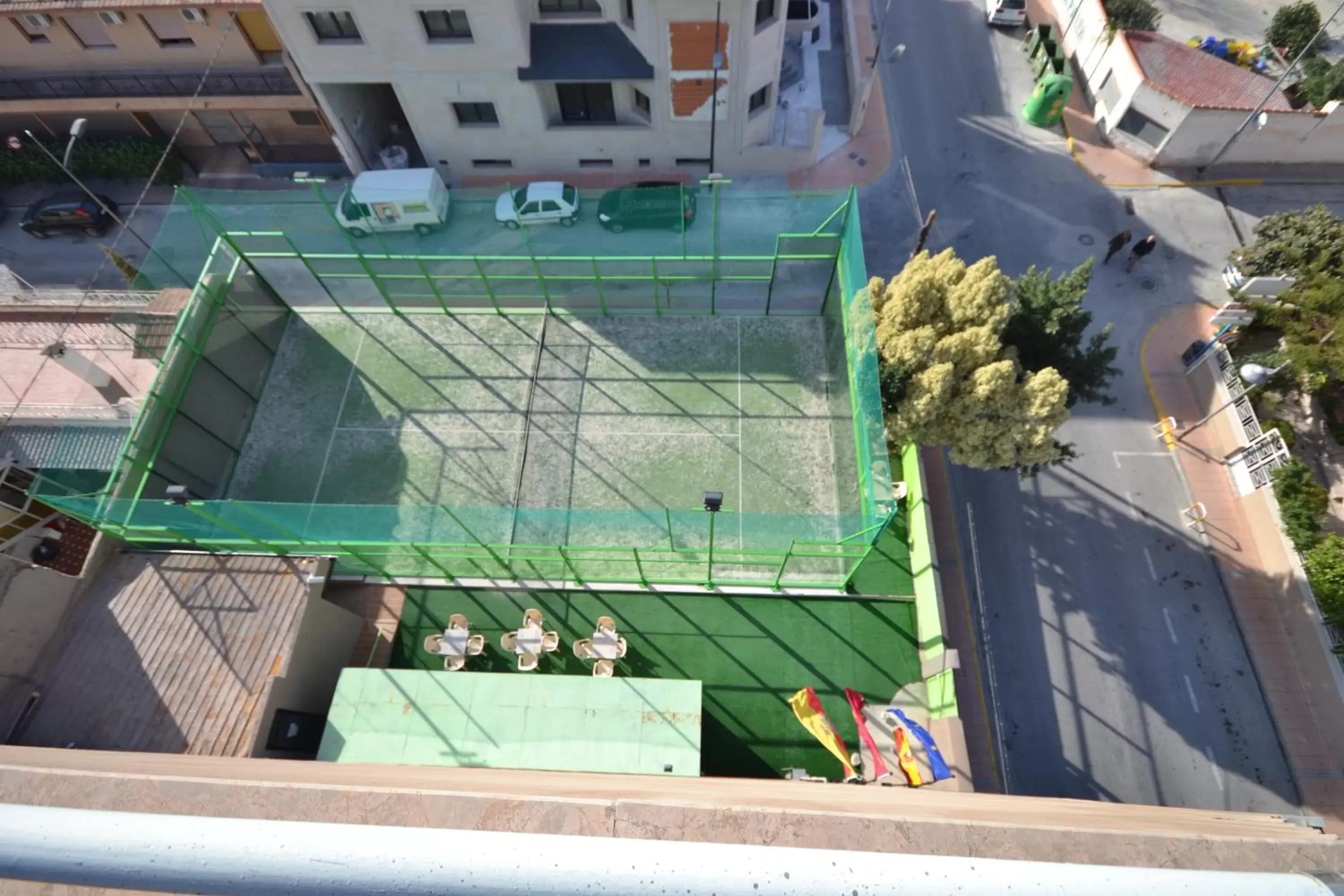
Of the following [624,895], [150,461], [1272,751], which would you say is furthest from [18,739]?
[1272,751]

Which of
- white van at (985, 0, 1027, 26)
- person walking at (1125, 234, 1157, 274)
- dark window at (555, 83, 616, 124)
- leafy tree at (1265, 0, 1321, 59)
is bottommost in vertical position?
person walking at (1125, 234, 1157, 274)

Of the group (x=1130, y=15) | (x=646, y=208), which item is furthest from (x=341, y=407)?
(x=1130, y=15)

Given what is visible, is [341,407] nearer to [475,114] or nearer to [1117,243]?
[475,114]

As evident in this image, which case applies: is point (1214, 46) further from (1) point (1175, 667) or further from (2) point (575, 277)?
(2) point (575, 277)

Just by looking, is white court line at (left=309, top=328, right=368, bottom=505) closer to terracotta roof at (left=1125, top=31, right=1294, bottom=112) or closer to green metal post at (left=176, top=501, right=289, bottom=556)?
green metal post at (left=176, top=501, right=289, bottom=556)

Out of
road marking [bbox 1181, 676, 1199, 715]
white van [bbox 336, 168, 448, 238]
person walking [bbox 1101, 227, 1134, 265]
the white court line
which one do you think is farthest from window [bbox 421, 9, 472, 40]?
road marking [bbox 1181, 676, 1199, 715]

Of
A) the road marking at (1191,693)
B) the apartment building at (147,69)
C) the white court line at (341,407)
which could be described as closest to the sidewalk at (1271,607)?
the road marking at (1191,693)
